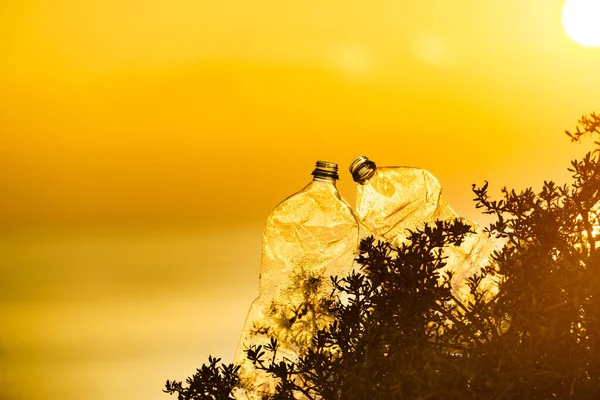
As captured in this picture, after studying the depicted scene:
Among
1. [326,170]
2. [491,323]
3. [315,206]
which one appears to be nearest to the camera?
[491,323]

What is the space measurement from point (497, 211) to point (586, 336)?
39 cm

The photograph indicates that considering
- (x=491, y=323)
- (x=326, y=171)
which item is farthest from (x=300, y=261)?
(x=491, y=323)

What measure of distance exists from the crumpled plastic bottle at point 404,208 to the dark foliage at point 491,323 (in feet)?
2.01

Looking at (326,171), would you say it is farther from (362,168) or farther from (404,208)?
(404,208)

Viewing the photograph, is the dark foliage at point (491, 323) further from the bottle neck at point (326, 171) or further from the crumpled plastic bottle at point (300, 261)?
the bottle neck at point (326, 171)

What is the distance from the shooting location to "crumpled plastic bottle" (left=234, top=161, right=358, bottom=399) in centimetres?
242

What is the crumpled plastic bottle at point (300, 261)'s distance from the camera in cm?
242

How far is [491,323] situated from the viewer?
5.50ft

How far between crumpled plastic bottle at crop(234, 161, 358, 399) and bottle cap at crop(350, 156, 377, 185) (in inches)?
2.4

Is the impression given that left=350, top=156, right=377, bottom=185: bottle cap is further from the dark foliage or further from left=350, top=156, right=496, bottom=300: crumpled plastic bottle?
the dark foliage

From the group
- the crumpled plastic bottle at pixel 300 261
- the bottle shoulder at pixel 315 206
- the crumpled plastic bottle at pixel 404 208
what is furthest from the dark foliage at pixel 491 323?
the bottle shoulder at pixel 315 206

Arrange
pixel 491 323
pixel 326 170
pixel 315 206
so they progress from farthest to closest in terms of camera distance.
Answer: pixel 315 206
pixel 326 170
pixel 491 323

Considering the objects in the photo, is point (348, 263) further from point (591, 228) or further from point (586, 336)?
point (586, 336)

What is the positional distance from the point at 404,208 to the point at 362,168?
20 cm
